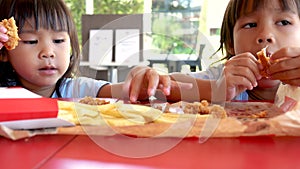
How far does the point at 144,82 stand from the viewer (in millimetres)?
802

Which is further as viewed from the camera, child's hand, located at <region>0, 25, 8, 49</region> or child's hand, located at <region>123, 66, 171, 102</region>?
child's hand, located at <region>0, 25, 8, 49</region>

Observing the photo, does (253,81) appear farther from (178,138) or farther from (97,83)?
(97,83)

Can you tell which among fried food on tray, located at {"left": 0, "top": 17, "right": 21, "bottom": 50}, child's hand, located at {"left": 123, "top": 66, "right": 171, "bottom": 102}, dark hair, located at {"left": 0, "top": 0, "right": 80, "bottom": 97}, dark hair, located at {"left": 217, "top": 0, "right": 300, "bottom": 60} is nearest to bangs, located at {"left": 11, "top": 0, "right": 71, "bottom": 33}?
dark hair, located at {"left": 0, "top": 0, "right": 80, "bottom": 97}

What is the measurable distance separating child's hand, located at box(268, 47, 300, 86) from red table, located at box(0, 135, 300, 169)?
1.04 feet

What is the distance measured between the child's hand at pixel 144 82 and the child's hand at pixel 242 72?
16 cm

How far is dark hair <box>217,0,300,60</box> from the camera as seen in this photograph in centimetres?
106

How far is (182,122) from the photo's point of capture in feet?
1.63

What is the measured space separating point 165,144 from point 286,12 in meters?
0.79

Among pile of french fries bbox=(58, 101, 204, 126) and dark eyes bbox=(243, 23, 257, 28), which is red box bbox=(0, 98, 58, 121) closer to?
pile of french fries bbox=(58, 101, 204, 126)

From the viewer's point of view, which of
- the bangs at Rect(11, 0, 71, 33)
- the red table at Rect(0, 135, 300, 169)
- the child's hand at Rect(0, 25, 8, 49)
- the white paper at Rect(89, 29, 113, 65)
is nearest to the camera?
the red table at Rect(0, 135, 300, 169)

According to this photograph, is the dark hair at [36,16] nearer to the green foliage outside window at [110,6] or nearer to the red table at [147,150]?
the red table at [147,150]

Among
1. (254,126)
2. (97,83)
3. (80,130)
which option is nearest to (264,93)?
(97,83)

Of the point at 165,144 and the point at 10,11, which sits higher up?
the point at 10,11

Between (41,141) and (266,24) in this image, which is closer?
(41,141)
